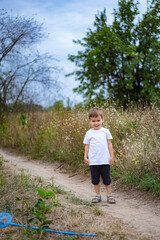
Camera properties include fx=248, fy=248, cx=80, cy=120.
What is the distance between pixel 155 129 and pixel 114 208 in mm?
2388

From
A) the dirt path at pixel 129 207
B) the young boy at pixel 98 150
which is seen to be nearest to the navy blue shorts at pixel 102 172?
the young boy at pixel 98 150

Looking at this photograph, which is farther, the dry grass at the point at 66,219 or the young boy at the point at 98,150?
the young boy at the point at 98,150

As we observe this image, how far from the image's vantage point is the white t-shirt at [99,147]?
4254 millimetres

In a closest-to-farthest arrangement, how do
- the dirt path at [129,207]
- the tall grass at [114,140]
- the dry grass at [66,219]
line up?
the dry grass at [66,219] → the dirt path at [129,207] → the tall grass at [114,140]

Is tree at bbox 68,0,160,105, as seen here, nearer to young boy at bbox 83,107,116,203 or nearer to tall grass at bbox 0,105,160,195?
tall grass at bbox 0,105,160,195

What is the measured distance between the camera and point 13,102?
12.1 m

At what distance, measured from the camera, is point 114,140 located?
20.9ft

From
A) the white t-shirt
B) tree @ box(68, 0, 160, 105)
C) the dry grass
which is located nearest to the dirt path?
the dry grass

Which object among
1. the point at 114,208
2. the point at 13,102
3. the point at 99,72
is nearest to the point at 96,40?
the point at 99,72

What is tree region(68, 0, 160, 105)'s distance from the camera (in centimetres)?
1501

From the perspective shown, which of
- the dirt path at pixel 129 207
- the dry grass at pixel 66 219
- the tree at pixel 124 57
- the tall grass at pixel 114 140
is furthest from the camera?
the tree at pixel 124 57

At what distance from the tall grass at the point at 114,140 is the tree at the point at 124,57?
6.34 metres

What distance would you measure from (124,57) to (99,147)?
488 inches

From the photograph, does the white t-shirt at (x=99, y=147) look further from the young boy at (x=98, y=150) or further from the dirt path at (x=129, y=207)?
the dirt path at (x=129, y=207)
